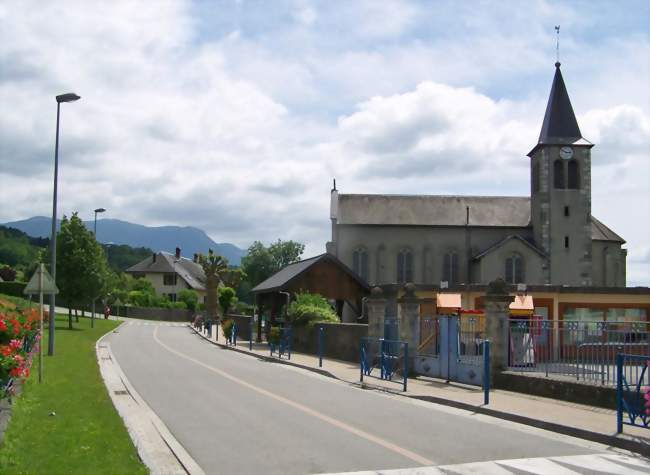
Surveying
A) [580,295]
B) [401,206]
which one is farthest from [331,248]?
[580,295]

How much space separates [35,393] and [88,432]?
15.6 feet

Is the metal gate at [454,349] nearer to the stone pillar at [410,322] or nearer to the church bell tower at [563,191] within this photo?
the stone pillar at [410,322]

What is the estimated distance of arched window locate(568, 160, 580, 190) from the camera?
58.4 meters

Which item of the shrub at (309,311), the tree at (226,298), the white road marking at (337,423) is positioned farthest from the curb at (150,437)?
the tree at (226,298)

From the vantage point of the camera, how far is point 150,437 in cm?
1088

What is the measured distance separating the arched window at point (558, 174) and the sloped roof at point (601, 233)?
5.98m

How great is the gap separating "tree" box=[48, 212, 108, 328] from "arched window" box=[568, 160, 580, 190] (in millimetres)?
36016

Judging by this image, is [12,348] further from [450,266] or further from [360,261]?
[450,266]

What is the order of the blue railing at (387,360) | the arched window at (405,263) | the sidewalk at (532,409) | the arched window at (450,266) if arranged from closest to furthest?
1. the sidewalk at (532,409)
2. the blue railing at (387,360)
3. the arched window at (450,266)
4. the arched window at (405,263)

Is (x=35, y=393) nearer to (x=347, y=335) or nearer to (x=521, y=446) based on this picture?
(x=521, y=446)

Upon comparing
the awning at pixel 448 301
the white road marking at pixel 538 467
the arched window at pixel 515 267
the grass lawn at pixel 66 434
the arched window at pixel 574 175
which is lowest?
the white road marking at pixel 538 467

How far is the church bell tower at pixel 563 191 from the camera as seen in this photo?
5800cm

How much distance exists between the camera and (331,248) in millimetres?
61625

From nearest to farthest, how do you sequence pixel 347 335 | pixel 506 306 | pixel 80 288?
pixel 506 306 → pixel 347 335 → pixel 80 288
